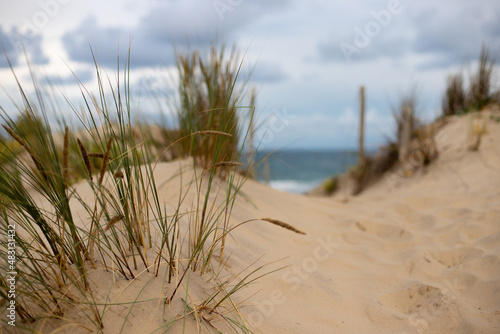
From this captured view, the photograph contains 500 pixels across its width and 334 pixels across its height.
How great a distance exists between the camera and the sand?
4.96 ft

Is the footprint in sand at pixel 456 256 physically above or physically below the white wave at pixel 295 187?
above

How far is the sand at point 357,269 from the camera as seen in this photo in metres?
1.51

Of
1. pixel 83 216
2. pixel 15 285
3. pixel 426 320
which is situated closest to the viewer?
pixel 15 285

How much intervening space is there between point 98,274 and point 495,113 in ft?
23.6

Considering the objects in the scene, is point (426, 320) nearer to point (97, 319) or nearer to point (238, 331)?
point (238, 331)

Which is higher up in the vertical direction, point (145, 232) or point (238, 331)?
point (145, 232)

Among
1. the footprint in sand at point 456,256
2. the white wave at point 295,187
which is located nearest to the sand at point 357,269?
the footprint in sand at point 456,256

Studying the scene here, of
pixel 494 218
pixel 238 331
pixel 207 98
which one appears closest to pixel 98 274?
pixel 238 331

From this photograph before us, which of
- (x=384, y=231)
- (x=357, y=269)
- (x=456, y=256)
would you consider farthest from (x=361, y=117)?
(x=357, y=269)

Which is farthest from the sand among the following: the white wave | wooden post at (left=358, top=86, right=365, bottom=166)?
the white wave

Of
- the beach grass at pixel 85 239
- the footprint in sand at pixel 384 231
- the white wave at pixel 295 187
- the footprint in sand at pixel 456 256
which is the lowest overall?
the white wave at pixel 295 187

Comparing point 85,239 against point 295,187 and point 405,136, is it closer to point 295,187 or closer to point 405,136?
point 405,136

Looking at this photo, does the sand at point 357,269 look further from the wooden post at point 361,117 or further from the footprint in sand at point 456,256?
the wooden post at point 361,117

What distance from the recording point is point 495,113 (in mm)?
6492
